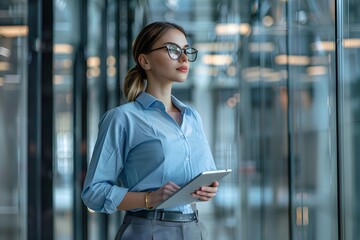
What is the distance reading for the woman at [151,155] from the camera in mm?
1871

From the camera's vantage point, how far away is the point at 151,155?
6.20 ft

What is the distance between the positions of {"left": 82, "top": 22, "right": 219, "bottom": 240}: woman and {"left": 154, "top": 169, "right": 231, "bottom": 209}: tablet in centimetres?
4

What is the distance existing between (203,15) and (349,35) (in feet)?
31.9

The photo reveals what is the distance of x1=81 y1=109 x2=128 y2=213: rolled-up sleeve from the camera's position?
1857 millimetres

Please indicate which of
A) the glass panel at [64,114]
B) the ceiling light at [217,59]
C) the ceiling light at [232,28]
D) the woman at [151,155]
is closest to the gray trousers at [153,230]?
the woman at [151,155]

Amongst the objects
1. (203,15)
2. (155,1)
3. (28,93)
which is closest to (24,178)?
(28,93)

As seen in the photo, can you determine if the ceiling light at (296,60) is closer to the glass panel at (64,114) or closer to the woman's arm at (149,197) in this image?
the glass panel at (64,114)

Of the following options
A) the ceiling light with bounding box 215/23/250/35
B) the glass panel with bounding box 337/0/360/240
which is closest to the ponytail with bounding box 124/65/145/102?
the glass panel with bounding box 337/0/360/240

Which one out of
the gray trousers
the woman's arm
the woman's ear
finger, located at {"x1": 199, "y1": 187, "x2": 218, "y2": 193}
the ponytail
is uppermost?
the woman's ear

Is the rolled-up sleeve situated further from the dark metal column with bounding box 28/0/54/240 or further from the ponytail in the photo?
the dark metal column with bounding box 28/0/54/240

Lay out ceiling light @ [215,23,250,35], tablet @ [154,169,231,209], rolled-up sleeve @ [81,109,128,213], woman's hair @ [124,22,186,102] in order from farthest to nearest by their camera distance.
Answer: ceiling light @ [215,23,250,35] → woman's hair @ [124,22,186,102] → rolled-up sleeve @ [81,109,128,213] → tablet @ [154,169,231,209]

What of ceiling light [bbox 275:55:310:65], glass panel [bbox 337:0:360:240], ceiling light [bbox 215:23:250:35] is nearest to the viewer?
glass panel [bbox 337:0:360:240]

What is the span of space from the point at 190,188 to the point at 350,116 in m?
1.35

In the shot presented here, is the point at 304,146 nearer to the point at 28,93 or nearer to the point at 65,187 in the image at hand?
the point at 65,187
